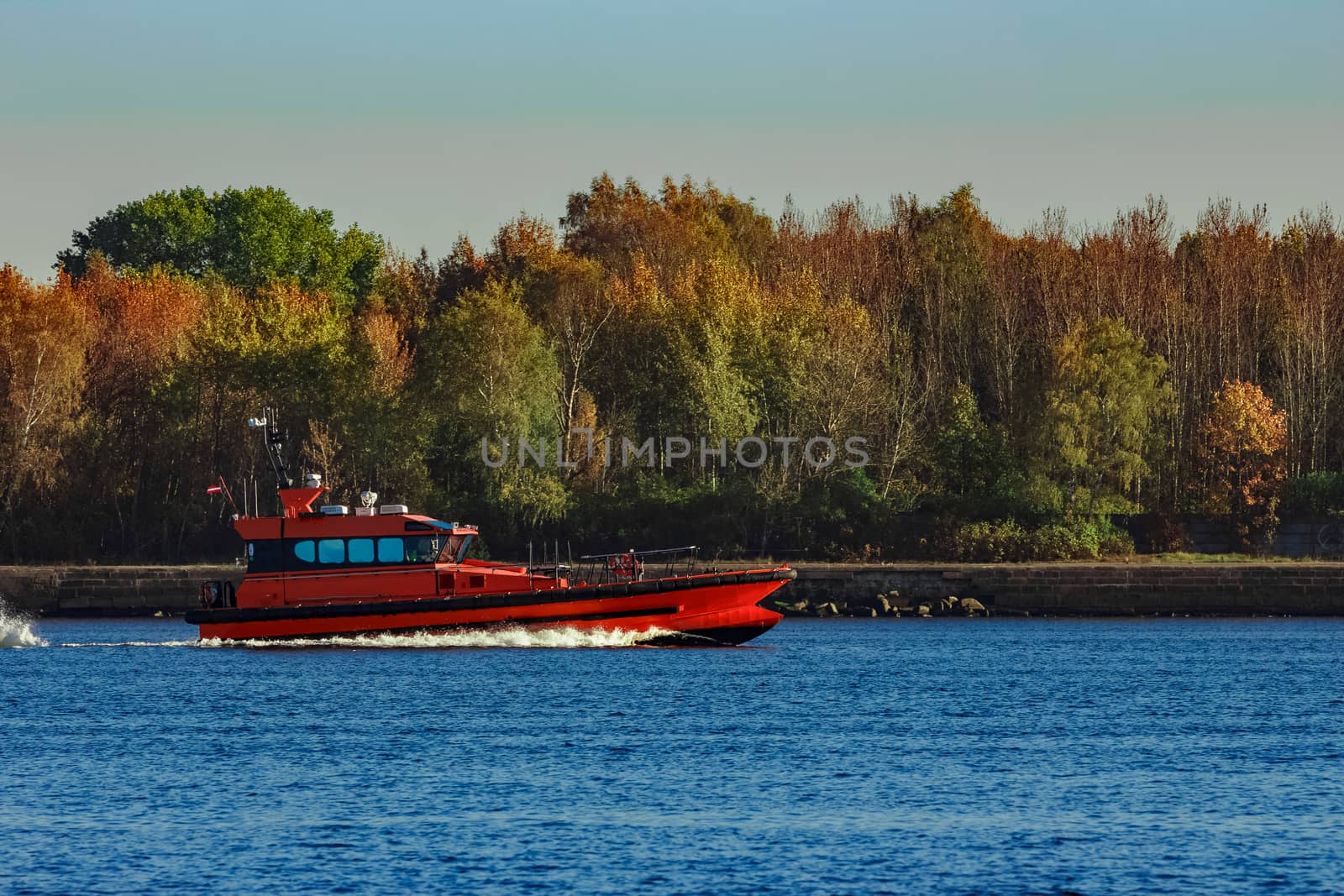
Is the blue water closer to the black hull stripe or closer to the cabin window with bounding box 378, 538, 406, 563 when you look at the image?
the black hull stripe

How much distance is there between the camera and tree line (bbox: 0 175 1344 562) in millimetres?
72250

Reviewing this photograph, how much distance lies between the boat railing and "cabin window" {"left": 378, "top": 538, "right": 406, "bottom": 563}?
427 cm

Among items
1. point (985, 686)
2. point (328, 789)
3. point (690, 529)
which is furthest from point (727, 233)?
point (328, 789)

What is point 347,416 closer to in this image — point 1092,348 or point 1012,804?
point 1092,348

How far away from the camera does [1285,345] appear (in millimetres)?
79438

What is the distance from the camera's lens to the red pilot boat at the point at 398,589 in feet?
152

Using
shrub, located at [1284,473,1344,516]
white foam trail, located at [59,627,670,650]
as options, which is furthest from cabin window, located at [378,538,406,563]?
shrub, located at [1284,473,1344,516]

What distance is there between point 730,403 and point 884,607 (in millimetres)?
12551

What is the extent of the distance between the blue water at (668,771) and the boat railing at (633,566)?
81.1 inches

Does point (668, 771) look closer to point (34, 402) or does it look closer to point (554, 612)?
point (554, 612)

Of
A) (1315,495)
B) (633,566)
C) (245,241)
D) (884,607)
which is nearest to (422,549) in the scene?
(633,566)

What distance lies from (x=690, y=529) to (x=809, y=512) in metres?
4.63

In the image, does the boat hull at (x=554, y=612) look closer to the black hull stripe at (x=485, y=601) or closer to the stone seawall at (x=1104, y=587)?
the black hull stripe at (x=485, y=601)

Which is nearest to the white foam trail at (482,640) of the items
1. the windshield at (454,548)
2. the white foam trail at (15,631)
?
the windshield at (454,548)
